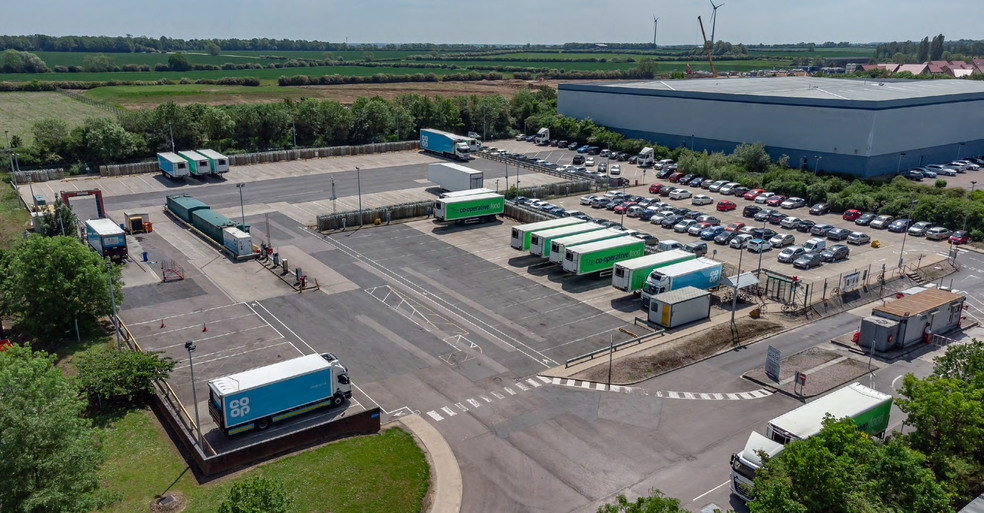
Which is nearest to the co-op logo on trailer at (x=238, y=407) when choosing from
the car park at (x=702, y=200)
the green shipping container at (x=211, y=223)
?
the green shipping container at (x=211, y=223)

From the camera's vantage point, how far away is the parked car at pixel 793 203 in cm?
8350

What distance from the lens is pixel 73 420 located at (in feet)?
77.7

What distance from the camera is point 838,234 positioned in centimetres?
7038

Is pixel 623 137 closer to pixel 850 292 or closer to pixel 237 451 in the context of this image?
pixel 850 292

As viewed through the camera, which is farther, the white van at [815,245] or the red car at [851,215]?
the red car at [851,215]

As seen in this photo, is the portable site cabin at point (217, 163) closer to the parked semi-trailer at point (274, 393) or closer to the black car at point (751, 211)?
the parked semi-trailer at point (274, 393)

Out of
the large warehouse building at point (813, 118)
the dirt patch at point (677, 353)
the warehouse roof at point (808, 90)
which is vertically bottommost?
the dirt patch at point (677, 353)

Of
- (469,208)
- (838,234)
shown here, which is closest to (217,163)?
(469,208)

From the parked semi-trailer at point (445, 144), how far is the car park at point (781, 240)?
54378 mm

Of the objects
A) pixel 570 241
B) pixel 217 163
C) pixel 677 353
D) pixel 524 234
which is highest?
pixel 217 163

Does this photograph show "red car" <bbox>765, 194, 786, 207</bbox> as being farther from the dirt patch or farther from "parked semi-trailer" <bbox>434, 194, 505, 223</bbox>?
the dirt patch

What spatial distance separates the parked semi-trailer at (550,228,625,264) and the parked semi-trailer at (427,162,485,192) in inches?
1042

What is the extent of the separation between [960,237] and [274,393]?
232 ft

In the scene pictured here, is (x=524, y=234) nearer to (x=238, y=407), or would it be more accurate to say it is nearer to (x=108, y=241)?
(x=238, y=407)
